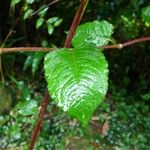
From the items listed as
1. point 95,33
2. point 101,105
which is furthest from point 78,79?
point 101,105

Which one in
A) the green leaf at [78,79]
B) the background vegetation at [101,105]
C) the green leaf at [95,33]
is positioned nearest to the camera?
the green leaf at [78,79]

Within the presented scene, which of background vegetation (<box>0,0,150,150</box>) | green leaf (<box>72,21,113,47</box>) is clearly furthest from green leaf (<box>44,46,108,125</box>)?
background vegetation (<box>0,0,150,150</box>)

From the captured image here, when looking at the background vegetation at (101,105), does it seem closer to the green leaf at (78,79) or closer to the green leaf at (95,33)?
the green leaf at (95,33)

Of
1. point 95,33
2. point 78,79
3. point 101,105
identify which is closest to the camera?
point 78,79

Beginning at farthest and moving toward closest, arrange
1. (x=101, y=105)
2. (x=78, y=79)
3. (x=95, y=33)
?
(x=101, y=105) → (x=95, y=33) → (x=78, y=79)

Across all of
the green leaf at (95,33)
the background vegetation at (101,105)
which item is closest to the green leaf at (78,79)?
the green leaf at (95,33)

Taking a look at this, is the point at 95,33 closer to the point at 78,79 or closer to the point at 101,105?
the point at 78,79
